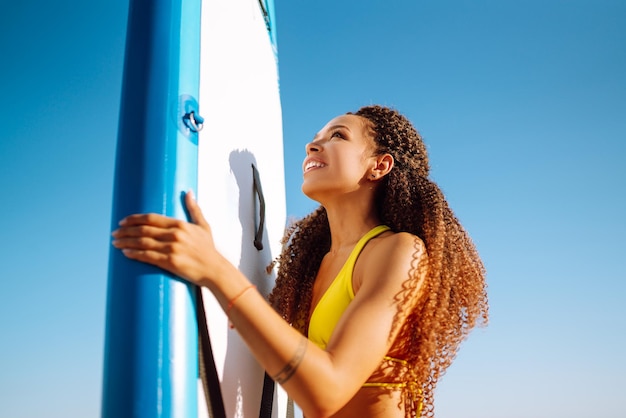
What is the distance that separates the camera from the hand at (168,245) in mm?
1080

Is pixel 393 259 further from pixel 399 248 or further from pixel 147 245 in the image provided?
pixel 147 245

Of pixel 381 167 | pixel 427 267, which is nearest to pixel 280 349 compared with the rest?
pixel 427 267

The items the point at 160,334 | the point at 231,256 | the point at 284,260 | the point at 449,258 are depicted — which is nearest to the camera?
the point at 160,334

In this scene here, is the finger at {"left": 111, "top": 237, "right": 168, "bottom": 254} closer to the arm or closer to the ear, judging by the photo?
the arm

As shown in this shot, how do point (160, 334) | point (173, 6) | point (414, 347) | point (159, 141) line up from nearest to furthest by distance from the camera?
point (160, 334)
point (159, 141)
point (173, 6)
point (414, 347)

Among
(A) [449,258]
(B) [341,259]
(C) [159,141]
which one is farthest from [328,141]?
Result: (C) [159,141]

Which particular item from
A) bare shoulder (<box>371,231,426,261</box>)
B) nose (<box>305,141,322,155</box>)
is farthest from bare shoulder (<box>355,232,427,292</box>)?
nose (<box>305,141,322,155</box>)

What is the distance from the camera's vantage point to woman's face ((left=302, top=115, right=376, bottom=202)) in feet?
6.26

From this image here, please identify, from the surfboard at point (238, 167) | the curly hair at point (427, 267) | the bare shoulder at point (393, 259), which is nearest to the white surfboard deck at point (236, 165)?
the surfboard at point (238, 167)

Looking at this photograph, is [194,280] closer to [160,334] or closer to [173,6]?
[160,334]

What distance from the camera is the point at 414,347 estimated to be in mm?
1712

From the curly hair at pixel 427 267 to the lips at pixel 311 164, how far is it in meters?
0.26

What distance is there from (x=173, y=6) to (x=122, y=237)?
1.91ft

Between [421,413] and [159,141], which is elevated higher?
[159,141]
